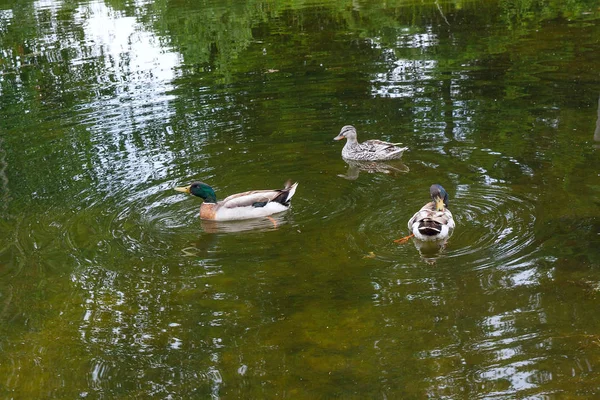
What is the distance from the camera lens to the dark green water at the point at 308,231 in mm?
6340

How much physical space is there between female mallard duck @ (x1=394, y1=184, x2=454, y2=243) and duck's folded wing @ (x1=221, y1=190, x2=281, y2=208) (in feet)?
6.11

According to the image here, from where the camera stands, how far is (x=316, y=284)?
771 cm

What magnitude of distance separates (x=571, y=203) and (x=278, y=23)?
676 inches

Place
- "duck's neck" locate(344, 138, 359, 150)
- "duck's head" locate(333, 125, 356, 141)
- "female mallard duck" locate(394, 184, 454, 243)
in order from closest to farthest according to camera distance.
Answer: "female mallard duck" locate(394, 184, 454, 243) < "duck's neck" locate(344, 138, 359, 150) < "duck's head" locate(333, 125, 356, 141)

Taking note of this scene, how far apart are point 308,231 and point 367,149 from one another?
306cm

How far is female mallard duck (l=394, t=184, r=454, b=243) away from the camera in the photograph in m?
8.27

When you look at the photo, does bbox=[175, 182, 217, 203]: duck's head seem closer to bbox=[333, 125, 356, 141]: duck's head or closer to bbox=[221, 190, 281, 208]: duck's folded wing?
bbox=[221, 190, 281, 208]: duck's folded wing

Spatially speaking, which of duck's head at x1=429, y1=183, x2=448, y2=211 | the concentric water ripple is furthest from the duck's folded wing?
duck's head at x1=429, y1=183, x2=448, y2=211

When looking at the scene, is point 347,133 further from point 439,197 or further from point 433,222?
point 433,222

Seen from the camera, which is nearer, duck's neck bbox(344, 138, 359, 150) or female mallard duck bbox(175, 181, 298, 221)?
female mallard duck bbox(175, 181, 298, 221)

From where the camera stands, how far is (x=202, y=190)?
397 inches

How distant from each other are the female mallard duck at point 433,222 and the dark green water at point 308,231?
251 mm

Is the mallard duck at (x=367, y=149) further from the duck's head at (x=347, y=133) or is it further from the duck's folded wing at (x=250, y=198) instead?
the duck's folded wing at (x=250, y=198)

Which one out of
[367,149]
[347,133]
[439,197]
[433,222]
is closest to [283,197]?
[439,197]
